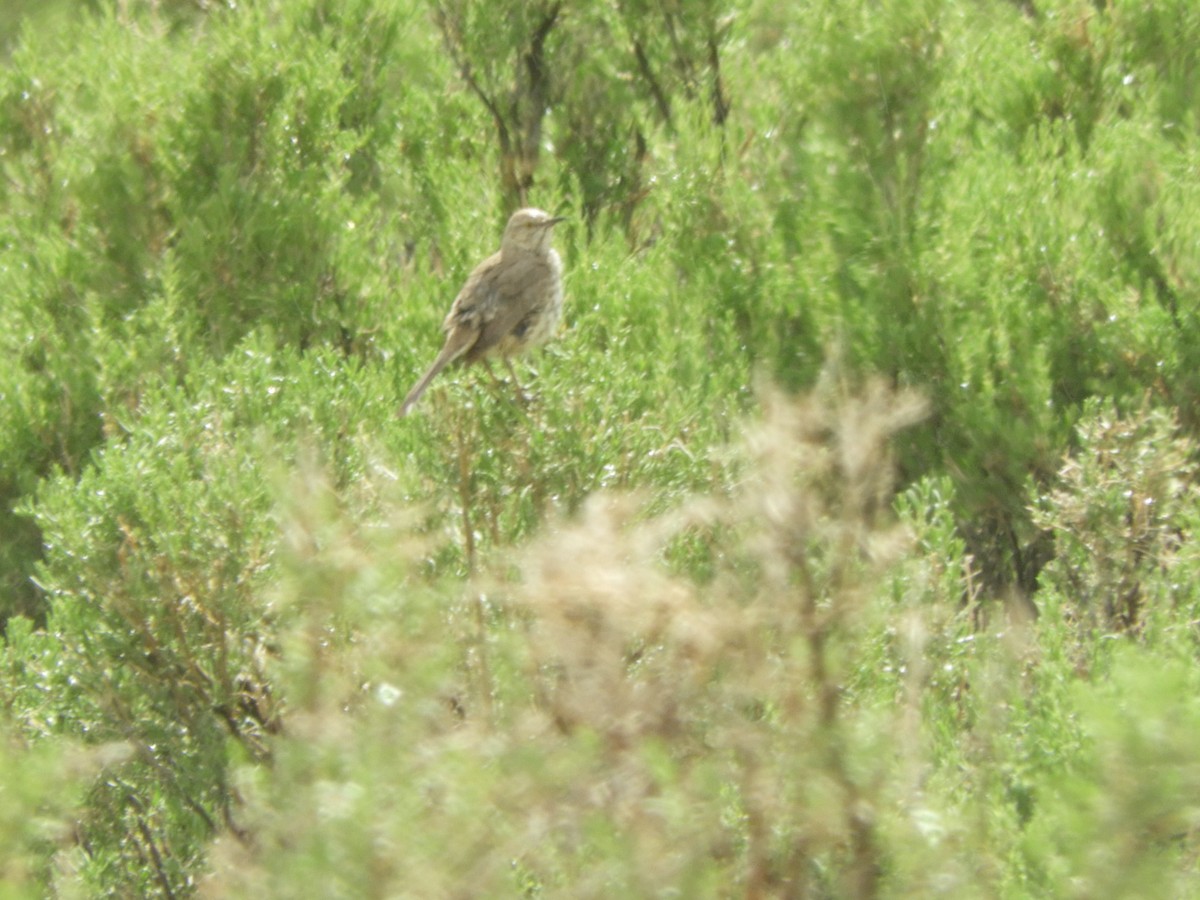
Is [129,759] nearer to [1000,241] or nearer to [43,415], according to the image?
[43,415]

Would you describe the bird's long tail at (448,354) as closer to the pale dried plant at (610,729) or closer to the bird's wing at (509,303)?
the bird's wing at (509,303)

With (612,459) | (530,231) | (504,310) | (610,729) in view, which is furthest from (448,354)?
(610,729)

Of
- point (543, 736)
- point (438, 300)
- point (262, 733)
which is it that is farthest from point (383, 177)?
point (543, 736)

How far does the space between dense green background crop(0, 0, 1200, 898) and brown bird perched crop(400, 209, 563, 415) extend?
20cm

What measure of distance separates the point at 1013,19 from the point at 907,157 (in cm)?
174

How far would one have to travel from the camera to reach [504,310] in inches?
249

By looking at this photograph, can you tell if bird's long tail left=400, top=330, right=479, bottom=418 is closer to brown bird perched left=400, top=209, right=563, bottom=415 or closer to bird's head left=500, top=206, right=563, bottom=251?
brown bird perched left=400, top=209, right=563, bottom=415

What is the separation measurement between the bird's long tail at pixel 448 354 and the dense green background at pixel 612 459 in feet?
0.42

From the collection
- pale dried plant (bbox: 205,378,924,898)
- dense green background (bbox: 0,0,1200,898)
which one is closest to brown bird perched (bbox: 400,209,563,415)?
dense green background (bbox: 0,0,1200,898)

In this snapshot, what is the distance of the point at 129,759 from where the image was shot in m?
5.00

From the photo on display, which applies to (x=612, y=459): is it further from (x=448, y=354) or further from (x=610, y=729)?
(x=610, y=729)

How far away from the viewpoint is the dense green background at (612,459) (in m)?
3.28

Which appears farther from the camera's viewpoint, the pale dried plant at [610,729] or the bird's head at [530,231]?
the bird's head at [530,231]

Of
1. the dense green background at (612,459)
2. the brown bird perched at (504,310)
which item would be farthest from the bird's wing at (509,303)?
the dense green background at (612,459)
